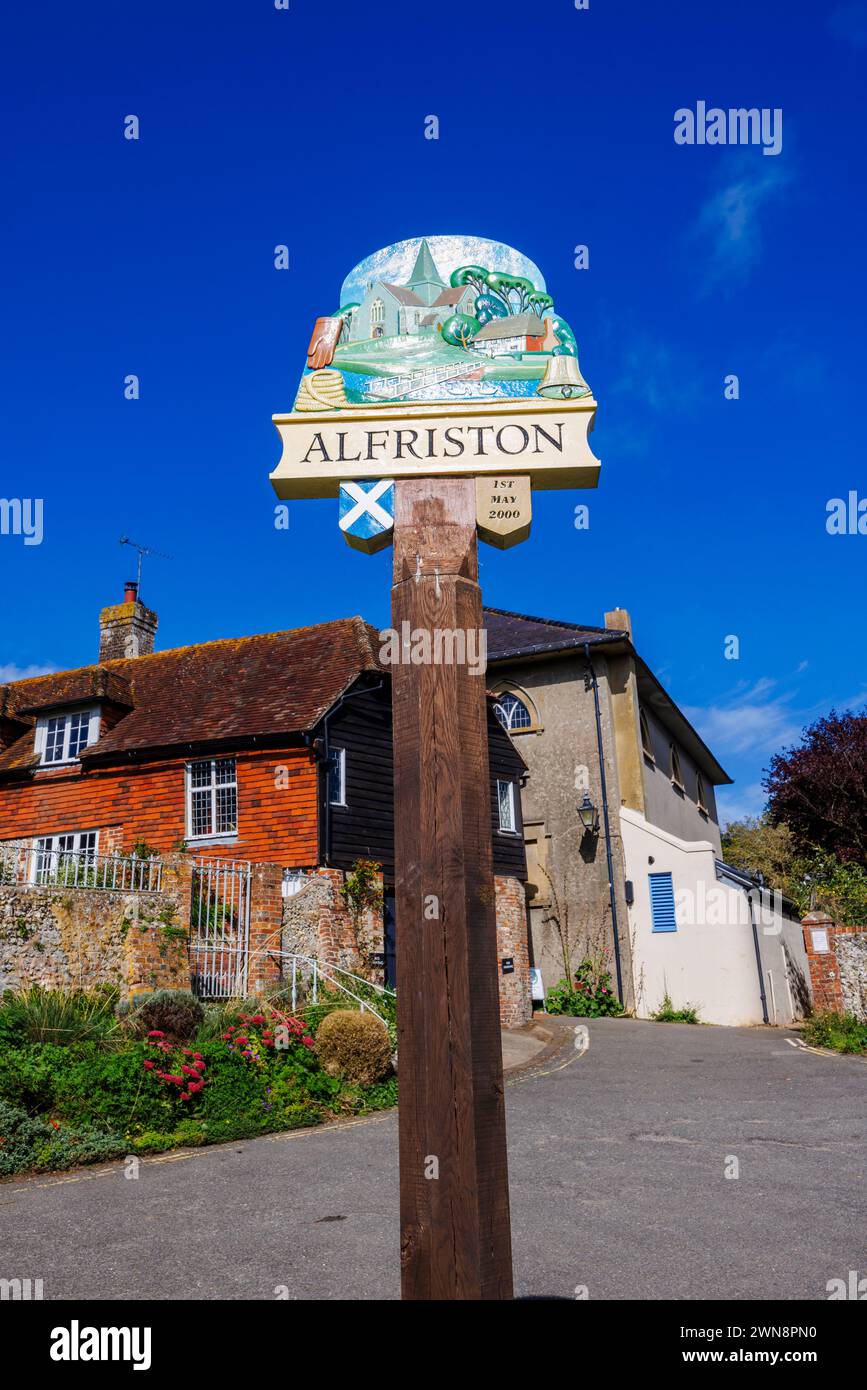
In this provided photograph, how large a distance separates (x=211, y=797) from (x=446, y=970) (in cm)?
1630

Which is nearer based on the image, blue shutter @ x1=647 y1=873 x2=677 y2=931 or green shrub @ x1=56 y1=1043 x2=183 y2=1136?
green shrub @ x1=56 y1=1043 x2=183 y2=1136

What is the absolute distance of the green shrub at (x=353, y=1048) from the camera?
11.7 meters

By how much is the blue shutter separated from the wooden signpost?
18238mm

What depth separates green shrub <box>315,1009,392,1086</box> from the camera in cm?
1173

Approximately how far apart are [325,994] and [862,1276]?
32.6 feet

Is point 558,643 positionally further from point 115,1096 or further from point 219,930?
point 115,1096

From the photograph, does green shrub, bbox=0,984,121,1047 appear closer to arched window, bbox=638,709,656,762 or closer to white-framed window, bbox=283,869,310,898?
white-framed window, bbox=283,869,310,898

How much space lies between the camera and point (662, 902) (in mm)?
20688

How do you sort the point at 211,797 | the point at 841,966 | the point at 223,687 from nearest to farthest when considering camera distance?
the point at 841,966 < the point at 211,797 < the point at 223,687

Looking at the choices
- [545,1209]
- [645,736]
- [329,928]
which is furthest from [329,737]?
[545,1209]

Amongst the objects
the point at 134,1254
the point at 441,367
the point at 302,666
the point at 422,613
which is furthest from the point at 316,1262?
the point at 302,666

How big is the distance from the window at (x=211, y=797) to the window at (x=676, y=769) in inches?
529

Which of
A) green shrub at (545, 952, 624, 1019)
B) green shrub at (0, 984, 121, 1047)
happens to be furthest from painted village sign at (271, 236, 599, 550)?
green shrub at (545, 952, 624, 1019)

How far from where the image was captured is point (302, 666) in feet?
65.8
